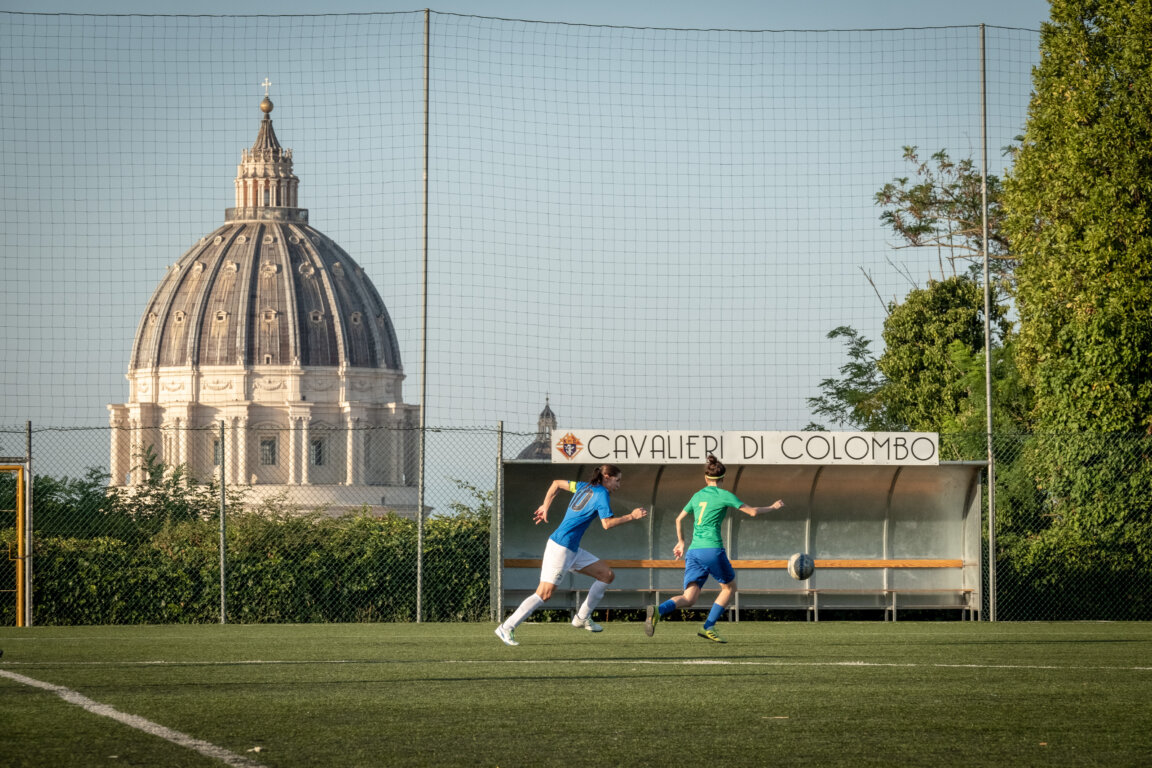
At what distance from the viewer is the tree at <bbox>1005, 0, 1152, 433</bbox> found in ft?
69.3

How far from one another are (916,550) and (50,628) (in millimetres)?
10376

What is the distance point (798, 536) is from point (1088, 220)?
25.5ft

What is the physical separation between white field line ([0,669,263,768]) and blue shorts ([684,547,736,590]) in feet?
17.8

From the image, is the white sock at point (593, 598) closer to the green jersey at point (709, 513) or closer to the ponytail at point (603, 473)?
the green jersey at point (709, 513)

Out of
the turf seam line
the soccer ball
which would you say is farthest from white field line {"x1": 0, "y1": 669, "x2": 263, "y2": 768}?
the soccer ball

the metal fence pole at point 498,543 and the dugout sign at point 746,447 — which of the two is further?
the dugout sign at point 746,447

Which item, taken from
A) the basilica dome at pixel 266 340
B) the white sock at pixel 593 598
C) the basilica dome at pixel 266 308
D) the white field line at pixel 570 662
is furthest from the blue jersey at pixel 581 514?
the basilica dome at pixel 266 308

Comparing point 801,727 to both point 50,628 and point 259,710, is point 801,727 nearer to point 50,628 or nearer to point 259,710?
point 259,710

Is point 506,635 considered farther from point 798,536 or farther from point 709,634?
point 798,536

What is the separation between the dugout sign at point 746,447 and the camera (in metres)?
17.2

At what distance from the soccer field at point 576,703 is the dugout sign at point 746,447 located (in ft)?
15.9

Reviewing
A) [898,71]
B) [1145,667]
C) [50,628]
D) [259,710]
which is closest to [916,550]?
[898,71]

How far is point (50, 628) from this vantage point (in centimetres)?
1600

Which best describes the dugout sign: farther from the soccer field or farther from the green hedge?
the soccer field
